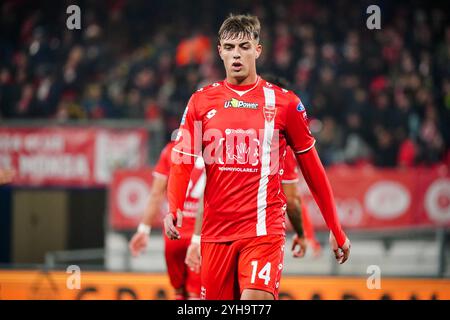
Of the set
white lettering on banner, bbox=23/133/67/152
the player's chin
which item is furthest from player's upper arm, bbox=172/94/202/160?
white lettering on banner, bbox=23/133/67/152

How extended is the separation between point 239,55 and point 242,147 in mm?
600

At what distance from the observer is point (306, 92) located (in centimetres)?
1346

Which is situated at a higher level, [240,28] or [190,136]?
[240,28]

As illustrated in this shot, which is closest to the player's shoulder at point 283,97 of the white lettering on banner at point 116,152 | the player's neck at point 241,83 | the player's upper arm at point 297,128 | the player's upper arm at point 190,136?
the player's upper arm at point 297,128

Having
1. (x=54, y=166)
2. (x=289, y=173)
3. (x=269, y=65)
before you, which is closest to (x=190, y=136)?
(x=289, y=173)

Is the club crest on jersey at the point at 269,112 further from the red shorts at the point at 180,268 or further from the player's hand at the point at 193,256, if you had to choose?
the red shorts at the point at 180,268

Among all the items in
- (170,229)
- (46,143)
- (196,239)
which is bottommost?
(196,239)

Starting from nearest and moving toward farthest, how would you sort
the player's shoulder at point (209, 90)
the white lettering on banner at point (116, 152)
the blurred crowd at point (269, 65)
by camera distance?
the player's shoulder at point (209, 90)
the white lettering on banner at point (116, 152)
the blurred crowd at point (269, 65)

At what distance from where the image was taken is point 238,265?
5301 mm

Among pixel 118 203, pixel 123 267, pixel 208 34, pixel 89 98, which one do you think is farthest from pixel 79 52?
pixel 123 267

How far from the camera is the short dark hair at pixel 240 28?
5336 millimetres

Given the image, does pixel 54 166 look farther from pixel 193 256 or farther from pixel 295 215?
pixel 295 215

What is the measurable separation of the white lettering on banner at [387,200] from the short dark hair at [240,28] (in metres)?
5.68

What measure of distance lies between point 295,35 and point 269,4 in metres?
1.56
